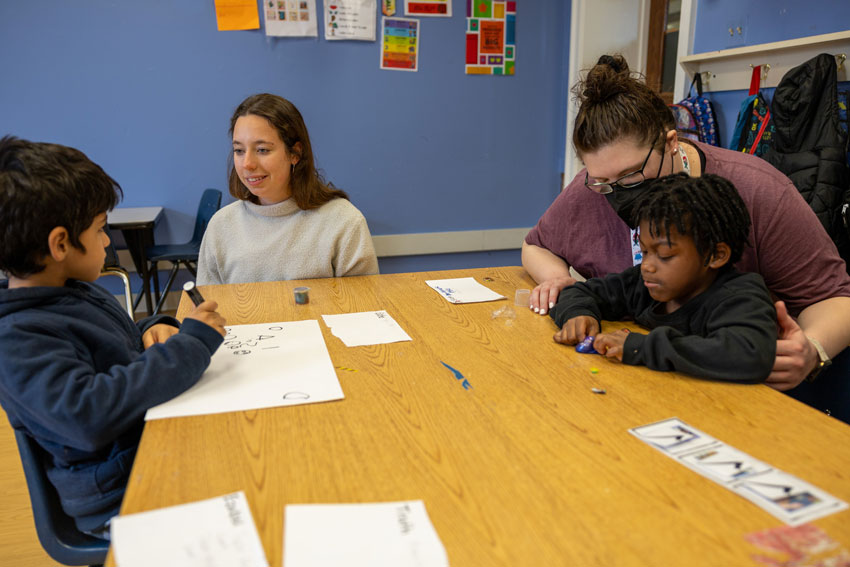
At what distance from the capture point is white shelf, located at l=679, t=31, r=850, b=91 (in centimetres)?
213

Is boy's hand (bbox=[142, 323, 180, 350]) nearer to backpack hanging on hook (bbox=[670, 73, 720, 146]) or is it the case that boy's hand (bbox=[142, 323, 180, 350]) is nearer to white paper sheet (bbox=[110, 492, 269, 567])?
white paper sheet (bbox=[110, 492, 269, 567])

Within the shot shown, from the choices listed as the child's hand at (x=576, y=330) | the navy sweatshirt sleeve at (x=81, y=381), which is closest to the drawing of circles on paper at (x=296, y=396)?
the navy sweatshirt sleeve at (x=81, y=381)

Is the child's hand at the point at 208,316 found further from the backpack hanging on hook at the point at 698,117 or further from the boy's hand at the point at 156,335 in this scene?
the backpack hanging on hook at the point at 698,117

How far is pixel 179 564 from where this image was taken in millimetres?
557

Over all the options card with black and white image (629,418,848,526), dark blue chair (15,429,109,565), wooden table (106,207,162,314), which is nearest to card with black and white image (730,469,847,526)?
card with black and white image (629,418,848,526)

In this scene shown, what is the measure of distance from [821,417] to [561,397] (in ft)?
1.15

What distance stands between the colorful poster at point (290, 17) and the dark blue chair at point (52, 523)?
114 inches

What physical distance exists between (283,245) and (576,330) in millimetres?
1048

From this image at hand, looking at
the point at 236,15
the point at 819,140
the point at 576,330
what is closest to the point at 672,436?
the point at 576,330

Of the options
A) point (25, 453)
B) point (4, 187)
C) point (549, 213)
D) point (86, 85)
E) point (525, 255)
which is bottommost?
point (25, 453)

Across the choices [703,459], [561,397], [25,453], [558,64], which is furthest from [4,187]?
[558,64]

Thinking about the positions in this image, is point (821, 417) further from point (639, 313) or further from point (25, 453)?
point (25, 453)

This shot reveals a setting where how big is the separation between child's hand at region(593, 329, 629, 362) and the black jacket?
5.21 ft

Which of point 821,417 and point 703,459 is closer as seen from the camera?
point 703,459
